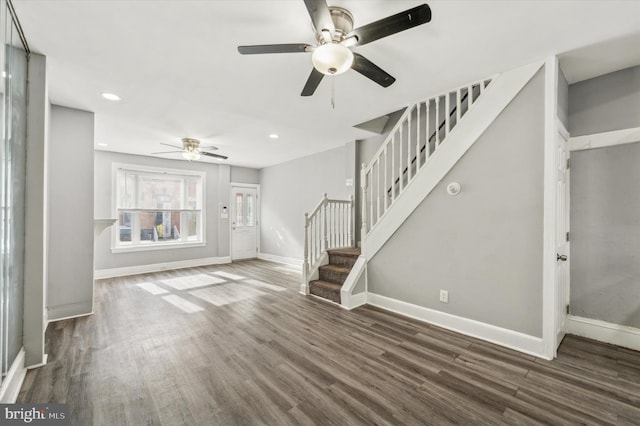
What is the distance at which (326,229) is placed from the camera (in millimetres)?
4602

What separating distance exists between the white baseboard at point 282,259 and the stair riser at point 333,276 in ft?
7.10

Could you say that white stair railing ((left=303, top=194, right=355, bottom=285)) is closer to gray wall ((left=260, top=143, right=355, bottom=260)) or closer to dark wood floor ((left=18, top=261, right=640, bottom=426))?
gray wall ((left=260, top=143, right=355, bottom=260))

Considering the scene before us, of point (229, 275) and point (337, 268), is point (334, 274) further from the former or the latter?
point (229, 275)

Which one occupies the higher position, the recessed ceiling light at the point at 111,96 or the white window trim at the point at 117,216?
the recessed ceiling light at the point at 111,96

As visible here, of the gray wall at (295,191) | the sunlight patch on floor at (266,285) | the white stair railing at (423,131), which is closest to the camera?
the white stair railing at (423,131)

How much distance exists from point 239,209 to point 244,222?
409mm

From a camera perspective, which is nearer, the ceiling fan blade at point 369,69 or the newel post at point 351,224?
the ceiling fan blade at point 369,69

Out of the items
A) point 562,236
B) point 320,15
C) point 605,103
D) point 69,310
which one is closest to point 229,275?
point 69,310

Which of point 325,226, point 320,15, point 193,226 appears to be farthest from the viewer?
point 193,226

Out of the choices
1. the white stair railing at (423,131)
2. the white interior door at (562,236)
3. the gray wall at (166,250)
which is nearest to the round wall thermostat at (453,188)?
the white stair railing at (423,131)

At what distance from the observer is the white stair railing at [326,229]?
4488mm

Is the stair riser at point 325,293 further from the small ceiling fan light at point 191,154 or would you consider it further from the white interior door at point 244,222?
the white interior door at point 244,222

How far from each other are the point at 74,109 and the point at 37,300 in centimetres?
255

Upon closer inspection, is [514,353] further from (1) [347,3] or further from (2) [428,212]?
(1) [347,3]
